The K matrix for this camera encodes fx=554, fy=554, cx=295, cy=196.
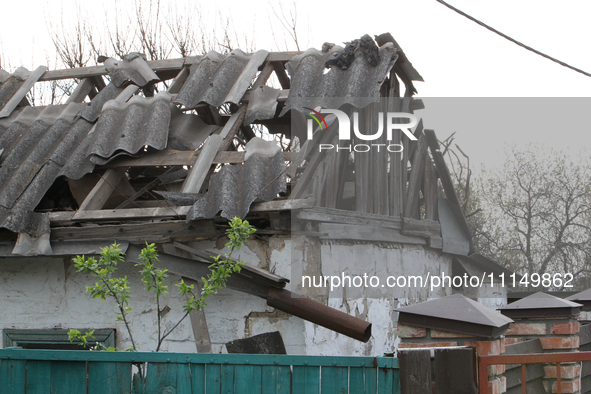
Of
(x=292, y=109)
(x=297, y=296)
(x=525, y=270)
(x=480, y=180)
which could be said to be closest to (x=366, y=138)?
(x=292, y=109)

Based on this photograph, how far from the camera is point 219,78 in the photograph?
21.0 feet

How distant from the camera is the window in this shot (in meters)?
5.11

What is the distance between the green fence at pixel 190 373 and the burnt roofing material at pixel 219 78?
3.38 m

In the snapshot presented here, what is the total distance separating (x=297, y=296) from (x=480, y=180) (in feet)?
16.8

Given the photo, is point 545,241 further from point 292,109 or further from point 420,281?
point 292,109

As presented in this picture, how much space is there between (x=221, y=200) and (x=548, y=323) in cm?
261

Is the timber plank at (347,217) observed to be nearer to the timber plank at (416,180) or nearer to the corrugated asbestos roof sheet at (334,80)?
the timber plank at (416,180)

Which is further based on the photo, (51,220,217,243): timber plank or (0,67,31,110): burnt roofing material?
(0,67,31,110): burnt roofing material

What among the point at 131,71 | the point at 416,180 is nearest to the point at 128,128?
the point at 131,71

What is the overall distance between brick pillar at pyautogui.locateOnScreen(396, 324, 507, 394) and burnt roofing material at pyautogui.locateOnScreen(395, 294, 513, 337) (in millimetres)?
45

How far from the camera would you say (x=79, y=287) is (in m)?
5.25

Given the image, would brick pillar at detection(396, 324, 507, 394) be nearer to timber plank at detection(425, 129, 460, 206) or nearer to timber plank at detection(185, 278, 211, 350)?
timber plank at detection(185, 278, 211, 350)

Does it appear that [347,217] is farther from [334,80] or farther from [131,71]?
[131,71]

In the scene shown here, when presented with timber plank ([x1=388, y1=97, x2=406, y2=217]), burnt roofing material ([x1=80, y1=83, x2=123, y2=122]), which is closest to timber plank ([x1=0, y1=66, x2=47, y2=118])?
burnt roofing material ([x1=80, y1=83, x2=123, y2=122])
